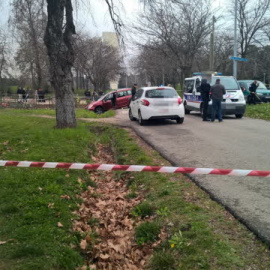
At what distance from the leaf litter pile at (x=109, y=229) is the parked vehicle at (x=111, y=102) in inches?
690

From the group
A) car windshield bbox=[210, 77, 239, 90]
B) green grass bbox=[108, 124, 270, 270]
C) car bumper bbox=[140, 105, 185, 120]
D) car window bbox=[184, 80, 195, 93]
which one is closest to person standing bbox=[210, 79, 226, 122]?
car windshield bbox=[210, 77, 239, 90]

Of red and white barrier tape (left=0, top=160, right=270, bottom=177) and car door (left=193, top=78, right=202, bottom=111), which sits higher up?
car door (left=193, top=78, right=202, bottom=111)

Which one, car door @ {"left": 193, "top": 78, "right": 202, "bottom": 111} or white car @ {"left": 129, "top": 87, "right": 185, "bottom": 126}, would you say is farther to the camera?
car door @ {"left": 193, "top": 78, "right": 202, "bottom": 111}

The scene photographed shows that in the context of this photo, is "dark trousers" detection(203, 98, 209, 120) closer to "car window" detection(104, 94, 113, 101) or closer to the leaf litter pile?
the leaf litter pile

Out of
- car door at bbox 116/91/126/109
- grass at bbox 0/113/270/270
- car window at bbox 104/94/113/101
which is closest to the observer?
grass at bbox 0/113/270/270

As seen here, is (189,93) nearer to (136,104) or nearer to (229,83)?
(229,83)

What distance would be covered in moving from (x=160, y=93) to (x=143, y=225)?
9.58 metres

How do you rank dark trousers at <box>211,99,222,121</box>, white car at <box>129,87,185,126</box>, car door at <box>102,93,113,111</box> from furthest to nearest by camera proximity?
1. car door at <box>102,93,113,111</box>
2. dark trousers at <box>211,99,222,121</box>
3. white car at <box>129,87,185,126</box>

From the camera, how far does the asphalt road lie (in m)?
4.36

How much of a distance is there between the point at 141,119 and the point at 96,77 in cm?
3147

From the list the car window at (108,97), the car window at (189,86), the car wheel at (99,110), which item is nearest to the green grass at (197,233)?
the car window at (189,86)

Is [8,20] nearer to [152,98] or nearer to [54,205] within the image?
[152,98]

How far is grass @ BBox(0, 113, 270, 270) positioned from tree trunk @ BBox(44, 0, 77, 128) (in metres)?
4.35

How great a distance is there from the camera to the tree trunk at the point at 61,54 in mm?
10891
